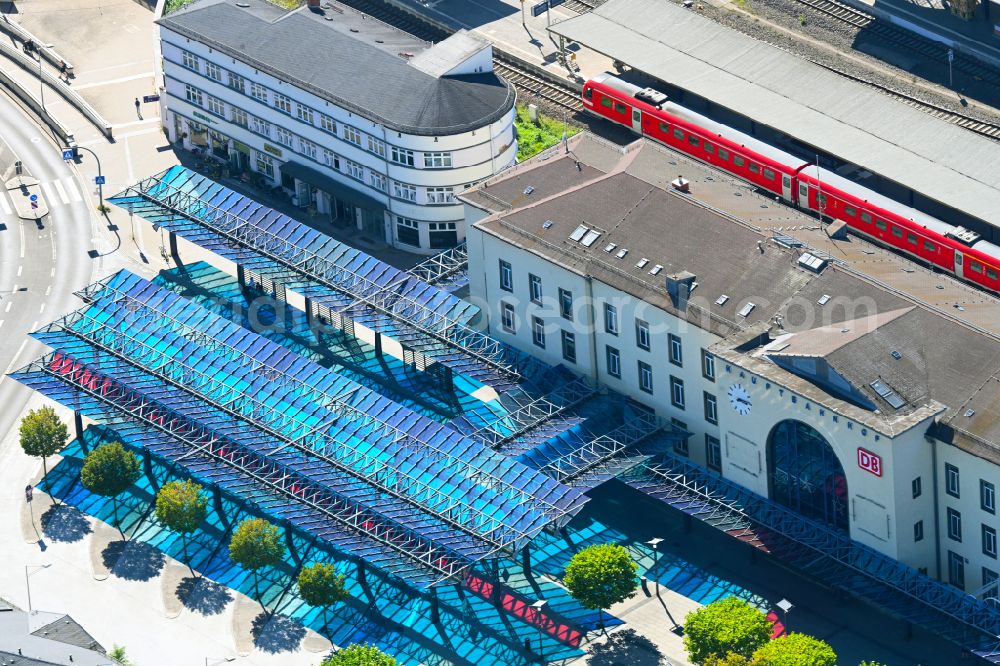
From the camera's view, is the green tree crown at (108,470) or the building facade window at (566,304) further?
the building facade window at (566,304)

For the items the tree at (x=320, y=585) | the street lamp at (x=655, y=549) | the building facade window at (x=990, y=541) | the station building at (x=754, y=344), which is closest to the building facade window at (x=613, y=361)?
the station building at (x=754, y=344)

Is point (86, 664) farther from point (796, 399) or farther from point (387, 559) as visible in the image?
point (796, 399)

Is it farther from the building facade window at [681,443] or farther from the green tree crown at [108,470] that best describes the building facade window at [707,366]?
the green tree crown at [108,470]

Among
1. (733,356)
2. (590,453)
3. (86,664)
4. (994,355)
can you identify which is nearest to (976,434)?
(994,355)

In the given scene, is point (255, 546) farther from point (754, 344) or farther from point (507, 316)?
point (754, 344)

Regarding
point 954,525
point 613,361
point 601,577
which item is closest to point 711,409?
point 613,361

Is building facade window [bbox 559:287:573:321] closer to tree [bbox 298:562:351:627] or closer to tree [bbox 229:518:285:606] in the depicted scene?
tree [bbox 229:518:285:606]

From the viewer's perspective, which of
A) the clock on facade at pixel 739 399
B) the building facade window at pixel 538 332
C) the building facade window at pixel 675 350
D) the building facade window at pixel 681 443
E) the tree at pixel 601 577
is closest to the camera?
the tree at pixel 601 577
